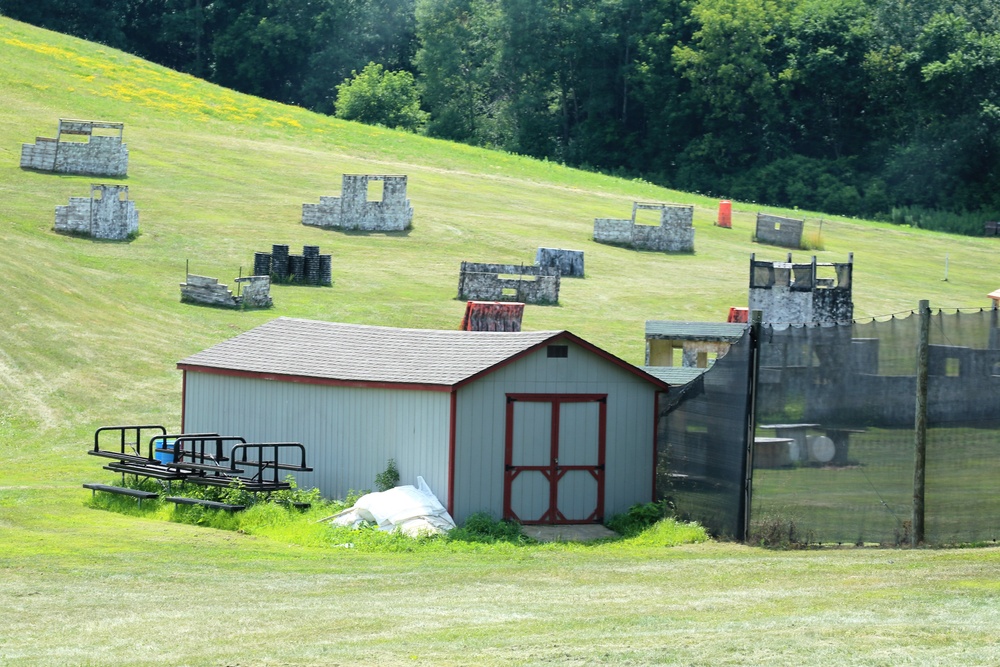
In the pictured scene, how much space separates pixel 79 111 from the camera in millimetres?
75188

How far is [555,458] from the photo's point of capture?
24.0 meters

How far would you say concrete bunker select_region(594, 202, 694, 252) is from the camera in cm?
6309

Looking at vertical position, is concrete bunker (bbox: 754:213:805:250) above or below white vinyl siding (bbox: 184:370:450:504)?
above

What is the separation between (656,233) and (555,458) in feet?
132

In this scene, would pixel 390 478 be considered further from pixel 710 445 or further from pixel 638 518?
pixel 710 445

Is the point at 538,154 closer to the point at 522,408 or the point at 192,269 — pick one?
the point at 192,269

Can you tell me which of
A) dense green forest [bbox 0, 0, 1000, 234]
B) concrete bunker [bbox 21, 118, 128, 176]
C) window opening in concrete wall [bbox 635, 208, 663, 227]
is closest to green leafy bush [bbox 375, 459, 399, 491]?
concrete bunker [bbox 21, 118, 128, 176]

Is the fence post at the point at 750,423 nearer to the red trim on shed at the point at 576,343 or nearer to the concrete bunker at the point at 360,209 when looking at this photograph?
the red trim on shed at the point at 576,343

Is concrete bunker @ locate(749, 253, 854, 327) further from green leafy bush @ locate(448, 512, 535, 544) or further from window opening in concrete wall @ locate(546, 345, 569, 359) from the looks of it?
green leafy bush @ locate(448, 512, 535, 544)

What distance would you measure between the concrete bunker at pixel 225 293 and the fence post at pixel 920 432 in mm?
28752

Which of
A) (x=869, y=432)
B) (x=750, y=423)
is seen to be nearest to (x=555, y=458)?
(x=750, y=423)

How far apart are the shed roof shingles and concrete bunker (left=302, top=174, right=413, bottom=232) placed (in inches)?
1223

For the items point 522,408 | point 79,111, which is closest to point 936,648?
point 522,408

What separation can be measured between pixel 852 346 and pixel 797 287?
20766 millimetres
